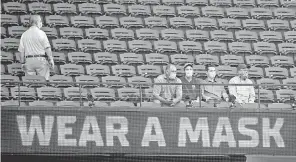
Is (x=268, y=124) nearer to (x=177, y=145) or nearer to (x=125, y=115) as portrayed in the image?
(x=177, y=145)

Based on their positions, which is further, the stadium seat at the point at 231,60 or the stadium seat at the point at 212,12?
the stadium seat at the point at 212,12

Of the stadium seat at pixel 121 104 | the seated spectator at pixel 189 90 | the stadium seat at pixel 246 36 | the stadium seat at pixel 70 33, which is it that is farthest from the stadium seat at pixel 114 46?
the seated spectator at pixel 189 90

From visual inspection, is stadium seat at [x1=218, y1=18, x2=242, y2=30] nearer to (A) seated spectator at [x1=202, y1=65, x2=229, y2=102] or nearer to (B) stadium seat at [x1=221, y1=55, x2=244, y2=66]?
(B) stadium seat at [x1=221, y1=55, x2=244, y2=66]

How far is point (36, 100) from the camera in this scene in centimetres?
1118

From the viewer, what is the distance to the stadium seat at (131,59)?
1292cm

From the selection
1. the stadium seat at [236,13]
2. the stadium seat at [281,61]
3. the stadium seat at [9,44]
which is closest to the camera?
the stadium seat at [9,44]

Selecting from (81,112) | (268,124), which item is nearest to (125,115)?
(81,112)

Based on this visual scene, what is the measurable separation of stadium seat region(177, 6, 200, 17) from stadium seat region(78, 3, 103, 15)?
156 cm

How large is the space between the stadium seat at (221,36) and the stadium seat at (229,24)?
24 centimetres

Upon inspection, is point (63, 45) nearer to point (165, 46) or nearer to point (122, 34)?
point (122, 34)

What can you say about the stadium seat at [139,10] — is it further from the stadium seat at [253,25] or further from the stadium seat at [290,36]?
the stadium seat at [290,36]

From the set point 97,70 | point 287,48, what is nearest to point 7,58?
point 97,70

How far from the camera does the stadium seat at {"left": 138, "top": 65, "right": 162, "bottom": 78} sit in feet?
41.7

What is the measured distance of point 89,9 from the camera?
551 inches
